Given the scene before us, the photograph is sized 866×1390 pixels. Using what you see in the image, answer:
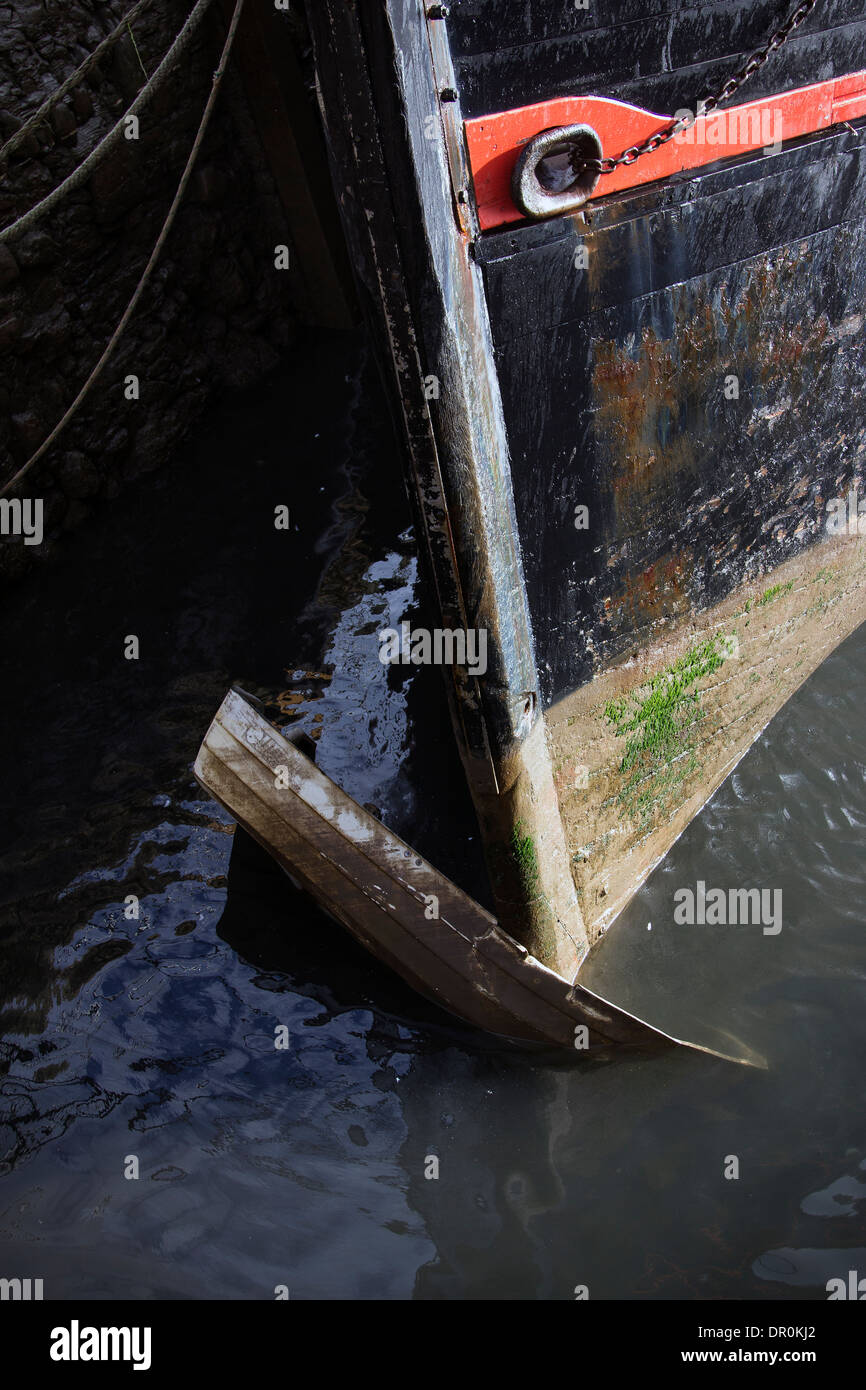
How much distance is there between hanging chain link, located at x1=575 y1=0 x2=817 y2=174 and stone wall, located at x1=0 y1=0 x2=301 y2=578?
11.4ft

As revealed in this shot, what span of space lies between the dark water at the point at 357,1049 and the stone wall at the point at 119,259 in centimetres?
138

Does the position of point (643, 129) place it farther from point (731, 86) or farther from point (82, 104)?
point (82, 104)

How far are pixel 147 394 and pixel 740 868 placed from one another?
422cm

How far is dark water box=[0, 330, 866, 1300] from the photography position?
251 centimetres

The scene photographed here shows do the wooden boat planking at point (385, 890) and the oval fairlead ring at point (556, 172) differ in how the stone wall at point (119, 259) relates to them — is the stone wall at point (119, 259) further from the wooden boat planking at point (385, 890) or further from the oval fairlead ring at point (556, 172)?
the oval fairlead ring at point (556, 172)

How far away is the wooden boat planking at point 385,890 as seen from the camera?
8.75 ft

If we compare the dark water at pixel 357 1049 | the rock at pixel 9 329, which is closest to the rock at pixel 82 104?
the rock at pixel 9 329

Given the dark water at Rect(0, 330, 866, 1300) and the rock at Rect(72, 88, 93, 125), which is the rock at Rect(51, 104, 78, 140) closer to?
the rock at Rect(72, 88, 93, 125)

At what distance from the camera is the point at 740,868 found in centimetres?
349

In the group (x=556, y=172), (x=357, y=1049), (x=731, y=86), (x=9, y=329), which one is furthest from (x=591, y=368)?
(x=9, y=329)

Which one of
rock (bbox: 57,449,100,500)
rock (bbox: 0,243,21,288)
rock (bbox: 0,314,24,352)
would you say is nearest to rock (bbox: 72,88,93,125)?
rock (bbox: 0,243,21,288)

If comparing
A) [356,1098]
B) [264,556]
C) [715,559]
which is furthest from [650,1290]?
[264,556]

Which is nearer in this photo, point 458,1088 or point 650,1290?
point 650,1290

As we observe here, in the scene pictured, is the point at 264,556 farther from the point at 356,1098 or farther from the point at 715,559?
the point at 356,1098
